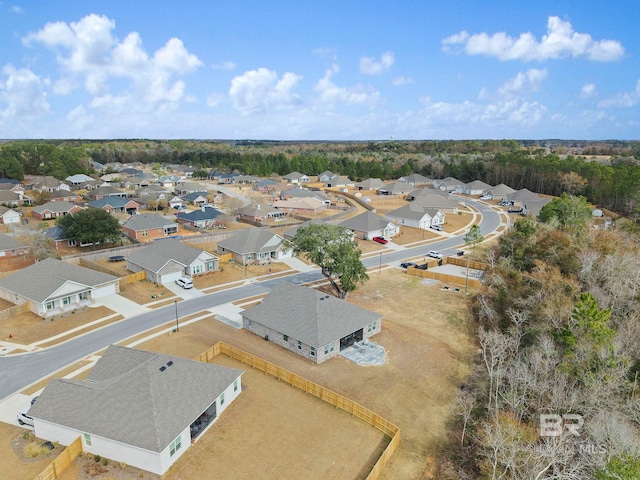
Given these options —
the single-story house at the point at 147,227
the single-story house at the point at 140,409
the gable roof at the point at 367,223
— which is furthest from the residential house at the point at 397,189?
the single-story house at the point at 140,409

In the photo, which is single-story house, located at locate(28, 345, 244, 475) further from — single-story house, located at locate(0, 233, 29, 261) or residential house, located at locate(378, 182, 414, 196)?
residential house, located at locate(378, 182, 414, 196)

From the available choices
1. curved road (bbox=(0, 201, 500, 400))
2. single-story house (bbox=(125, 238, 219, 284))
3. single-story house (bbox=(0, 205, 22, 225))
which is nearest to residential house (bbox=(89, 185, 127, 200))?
single-story house (bbox=(0, 205, 22, 225))

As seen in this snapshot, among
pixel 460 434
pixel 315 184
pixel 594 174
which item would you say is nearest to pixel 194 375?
pixel 460 434

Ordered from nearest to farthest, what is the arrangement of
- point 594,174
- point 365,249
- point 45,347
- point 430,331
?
point 45,347 → point 430,331 → point 365,249 → point 594,174

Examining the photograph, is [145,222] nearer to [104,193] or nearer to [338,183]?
[104,193]

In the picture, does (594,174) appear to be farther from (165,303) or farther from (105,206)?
(105,206)

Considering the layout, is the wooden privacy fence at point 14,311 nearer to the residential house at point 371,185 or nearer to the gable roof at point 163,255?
the gable roof at point 163,255
